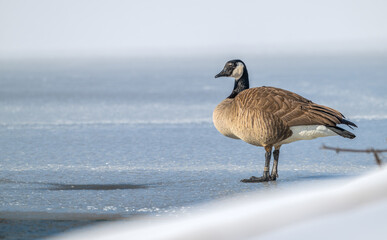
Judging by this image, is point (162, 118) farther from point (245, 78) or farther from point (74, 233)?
point (74, 233)

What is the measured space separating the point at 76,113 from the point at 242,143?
391 cm

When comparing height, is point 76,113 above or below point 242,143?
above

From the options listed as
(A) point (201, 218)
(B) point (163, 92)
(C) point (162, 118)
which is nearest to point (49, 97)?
(B) point (163, 92)

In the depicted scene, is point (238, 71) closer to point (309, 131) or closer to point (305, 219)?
point (309, 131)

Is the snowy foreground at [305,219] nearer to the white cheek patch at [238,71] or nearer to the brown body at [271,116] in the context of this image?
the brown body at [271,116]

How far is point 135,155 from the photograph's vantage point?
7098 mm

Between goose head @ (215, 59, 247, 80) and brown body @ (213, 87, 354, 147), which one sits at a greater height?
goose head @ (215, 59, 247, 80)

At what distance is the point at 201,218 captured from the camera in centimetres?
278

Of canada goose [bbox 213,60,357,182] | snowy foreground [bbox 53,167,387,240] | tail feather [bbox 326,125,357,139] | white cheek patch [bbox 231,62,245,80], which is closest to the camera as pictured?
snowy foreground [bbox 53,167,387,240]

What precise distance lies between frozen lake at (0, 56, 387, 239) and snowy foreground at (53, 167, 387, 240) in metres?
1.64

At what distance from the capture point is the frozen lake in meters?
5.01

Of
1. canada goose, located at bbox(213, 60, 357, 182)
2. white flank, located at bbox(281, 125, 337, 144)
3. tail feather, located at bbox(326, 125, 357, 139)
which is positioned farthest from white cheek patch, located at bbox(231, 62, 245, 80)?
tail feather, located at bbox(326, 125, 357, 139)

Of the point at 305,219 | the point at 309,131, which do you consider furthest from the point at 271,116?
the point at 305,219

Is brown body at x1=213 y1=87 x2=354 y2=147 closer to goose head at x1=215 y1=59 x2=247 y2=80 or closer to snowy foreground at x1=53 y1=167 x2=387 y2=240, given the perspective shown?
goose head at x1=215 y1=59 x2=247 y2=80
